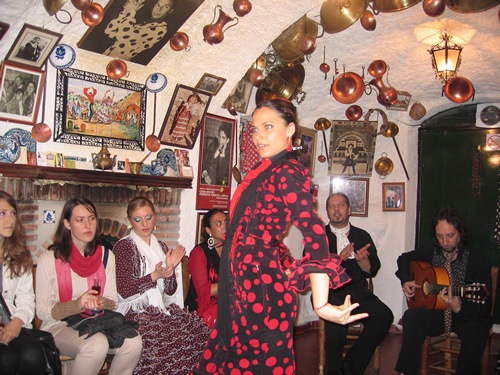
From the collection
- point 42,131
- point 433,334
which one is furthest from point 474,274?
point 42,131

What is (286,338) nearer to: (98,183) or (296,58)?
(98,183)

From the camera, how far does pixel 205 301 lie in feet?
12.3

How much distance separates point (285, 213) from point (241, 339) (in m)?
0.52

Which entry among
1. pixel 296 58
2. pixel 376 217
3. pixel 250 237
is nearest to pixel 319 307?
pixel 250 237

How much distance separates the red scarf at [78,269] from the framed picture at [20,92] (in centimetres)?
100

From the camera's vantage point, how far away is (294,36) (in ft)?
16.1

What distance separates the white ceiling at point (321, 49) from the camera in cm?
398

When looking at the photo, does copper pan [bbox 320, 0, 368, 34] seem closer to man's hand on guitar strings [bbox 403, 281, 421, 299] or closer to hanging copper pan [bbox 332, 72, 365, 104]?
hanging copper pan [bbox 332, 72, 365, 104]

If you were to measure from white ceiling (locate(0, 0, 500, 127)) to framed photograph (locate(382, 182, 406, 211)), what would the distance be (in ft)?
2.57

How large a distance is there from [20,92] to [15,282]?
4.21 feet

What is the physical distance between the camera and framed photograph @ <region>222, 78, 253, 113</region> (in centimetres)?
519

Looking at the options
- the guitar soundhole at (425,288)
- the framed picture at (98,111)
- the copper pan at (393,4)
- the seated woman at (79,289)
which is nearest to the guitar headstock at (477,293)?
the guitar soundhole at (425,288)

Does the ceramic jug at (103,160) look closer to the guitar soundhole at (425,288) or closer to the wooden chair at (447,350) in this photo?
the guitar soundhole at (425,288)

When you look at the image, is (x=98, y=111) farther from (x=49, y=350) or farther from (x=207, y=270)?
(x=49, y=350)
